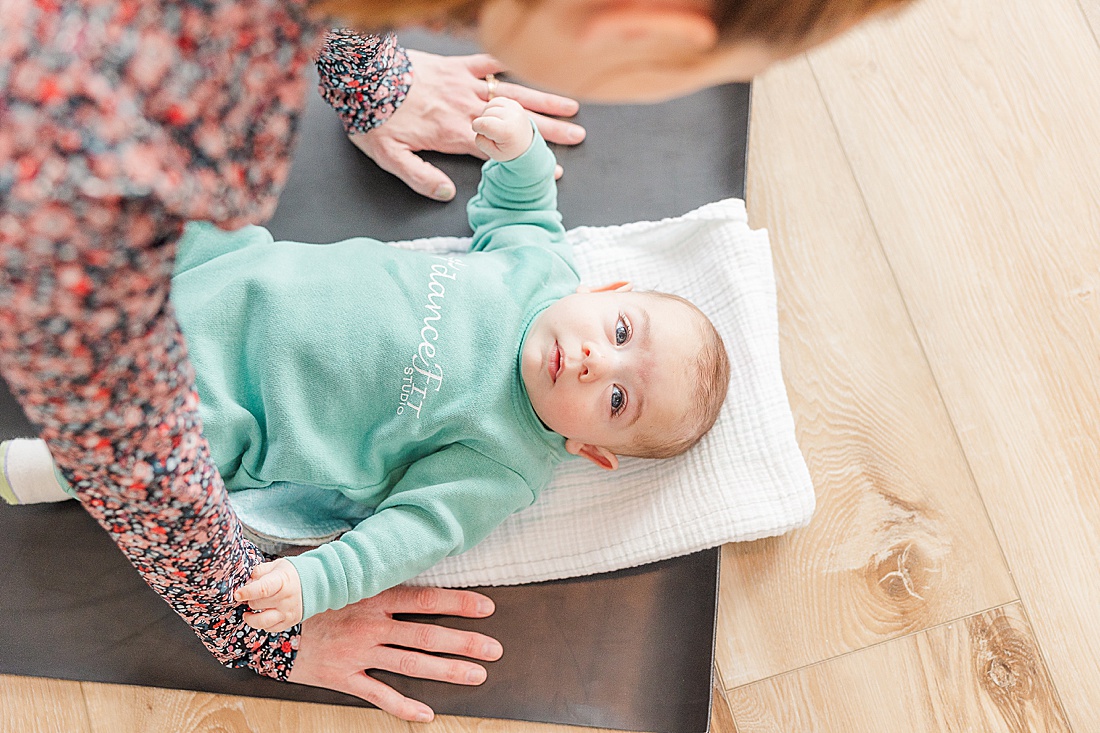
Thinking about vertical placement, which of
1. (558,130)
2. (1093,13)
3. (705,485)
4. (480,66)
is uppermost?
(480,66)

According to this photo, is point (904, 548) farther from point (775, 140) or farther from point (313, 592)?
point (313, 592)

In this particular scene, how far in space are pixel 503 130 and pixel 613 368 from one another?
0.33m

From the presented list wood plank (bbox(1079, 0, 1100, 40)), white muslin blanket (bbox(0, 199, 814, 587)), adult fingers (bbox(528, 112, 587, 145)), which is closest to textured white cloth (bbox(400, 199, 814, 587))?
white muslin blanket (bbox(0, 199, 814, 587))

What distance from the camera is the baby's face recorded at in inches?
39.9

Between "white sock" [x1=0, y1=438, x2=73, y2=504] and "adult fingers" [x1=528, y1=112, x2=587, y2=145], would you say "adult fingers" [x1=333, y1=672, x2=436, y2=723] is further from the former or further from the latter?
"adult fingers" [x1=528, y1=112, x2=587, y2=145]

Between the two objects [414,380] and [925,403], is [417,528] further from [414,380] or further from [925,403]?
[925,403]

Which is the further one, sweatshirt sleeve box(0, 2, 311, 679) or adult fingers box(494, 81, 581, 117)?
adult fingers box(494, 81, 581, 117)

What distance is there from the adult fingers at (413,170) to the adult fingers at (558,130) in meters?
0.16

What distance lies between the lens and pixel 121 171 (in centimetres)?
35

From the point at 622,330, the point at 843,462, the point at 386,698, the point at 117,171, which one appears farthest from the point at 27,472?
the point at 843,462

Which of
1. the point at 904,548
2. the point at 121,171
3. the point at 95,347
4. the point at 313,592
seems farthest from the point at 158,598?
the point at 904,548

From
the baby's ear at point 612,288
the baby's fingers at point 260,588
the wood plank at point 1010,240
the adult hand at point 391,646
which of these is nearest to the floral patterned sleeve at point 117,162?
the baby's fingers at point 260,588

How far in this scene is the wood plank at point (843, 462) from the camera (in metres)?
1.19

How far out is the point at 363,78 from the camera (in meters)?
1.13
